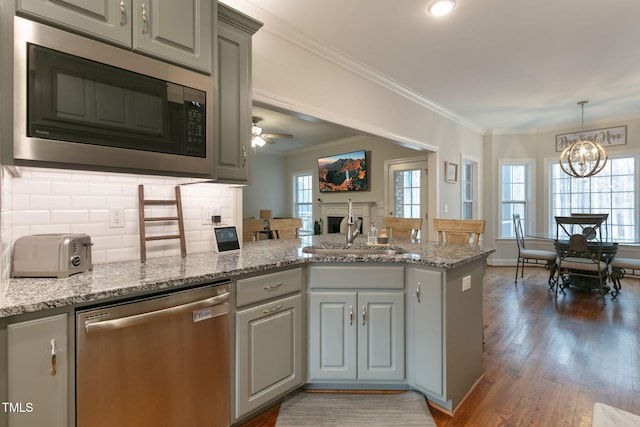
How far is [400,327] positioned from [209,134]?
64.0 inches

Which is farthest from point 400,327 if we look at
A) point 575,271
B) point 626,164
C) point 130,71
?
point 626,164

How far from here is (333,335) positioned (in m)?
1.96

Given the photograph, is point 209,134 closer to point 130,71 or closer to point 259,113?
point 130,71

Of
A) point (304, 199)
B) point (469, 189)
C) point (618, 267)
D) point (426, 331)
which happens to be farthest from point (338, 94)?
point (304, 199)

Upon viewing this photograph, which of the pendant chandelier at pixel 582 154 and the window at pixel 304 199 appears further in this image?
the window at pixel 304 199

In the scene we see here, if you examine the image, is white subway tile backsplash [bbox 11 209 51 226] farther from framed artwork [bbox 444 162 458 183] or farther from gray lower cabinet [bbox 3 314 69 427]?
framed artwork [bbox 444 162 458 183]

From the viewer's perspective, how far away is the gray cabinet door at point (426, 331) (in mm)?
1804

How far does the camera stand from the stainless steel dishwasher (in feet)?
3.82

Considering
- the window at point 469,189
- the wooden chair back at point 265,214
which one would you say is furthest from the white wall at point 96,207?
the wooden chair back at point 265,214

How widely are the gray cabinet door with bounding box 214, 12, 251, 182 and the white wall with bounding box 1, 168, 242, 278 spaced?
1.16 feet

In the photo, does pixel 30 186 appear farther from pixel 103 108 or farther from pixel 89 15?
pixel 89 15

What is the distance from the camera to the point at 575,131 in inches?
227

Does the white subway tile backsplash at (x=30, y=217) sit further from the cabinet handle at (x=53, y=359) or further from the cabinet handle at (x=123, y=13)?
the cabinet handle at (x=123, y=13)

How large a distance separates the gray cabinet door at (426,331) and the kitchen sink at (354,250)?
382 millimetres
